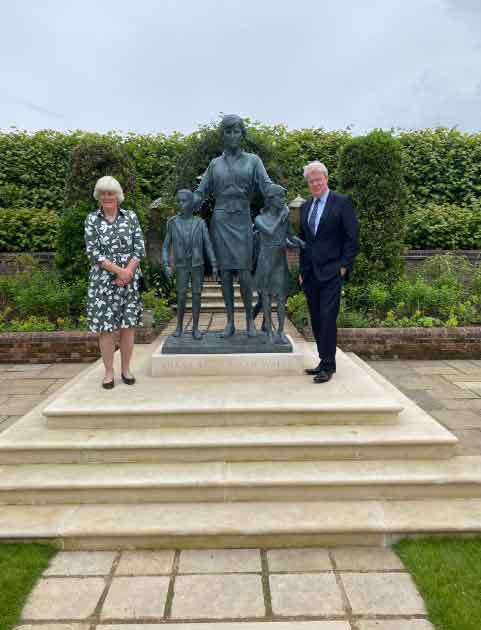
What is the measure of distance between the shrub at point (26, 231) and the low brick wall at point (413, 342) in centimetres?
754

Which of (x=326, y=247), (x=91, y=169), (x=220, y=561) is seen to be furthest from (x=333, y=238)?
(x=91, y=169)

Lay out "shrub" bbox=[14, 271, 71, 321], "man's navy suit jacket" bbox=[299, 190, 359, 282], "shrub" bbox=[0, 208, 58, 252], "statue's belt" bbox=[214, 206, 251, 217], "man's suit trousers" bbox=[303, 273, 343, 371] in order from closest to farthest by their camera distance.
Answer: "man's navy suit jacket" bbox=[299, 190, 359, 282] < "man's suit trousers" bbox=[303, 273, 343, 371] < "statue's belt" bbox=[214, 206, 251, 217] < "shrub" bbox=[14, 271, 71, 321] < "shrub" bbox=[0, 208, 58, 252]

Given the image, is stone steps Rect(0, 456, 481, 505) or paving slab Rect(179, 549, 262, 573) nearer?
paving slab Rect(179, 549, 262, 573)

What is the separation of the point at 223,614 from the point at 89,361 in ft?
17.1

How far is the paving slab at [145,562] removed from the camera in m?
2.62

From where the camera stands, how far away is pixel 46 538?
2.84 m

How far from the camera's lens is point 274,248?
4910 millimetres

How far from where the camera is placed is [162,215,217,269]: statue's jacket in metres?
4.95

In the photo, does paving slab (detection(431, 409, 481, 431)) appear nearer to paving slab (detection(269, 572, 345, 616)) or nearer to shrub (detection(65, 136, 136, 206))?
paving slab (detection(269, 572, 345, 616))

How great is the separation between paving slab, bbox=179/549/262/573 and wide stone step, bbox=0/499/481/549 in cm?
5

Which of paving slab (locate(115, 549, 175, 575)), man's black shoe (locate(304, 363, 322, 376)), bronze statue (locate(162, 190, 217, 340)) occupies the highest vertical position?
bronze statue (locate(162, 190, 217, 340))

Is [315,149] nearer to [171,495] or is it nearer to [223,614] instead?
[171,495]

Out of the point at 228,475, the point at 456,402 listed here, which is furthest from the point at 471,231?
the point at 228,475

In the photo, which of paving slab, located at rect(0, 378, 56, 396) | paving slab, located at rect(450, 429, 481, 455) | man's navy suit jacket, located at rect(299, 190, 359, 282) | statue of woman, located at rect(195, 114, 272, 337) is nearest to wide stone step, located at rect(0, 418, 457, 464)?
paving slab, located at rect(450, 429, 481, 455)
